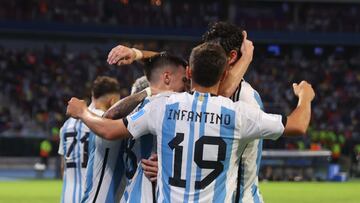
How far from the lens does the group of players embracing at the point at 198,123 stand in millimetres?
4125

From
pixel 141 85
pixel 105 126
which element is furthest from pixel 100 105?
pixel 105 126

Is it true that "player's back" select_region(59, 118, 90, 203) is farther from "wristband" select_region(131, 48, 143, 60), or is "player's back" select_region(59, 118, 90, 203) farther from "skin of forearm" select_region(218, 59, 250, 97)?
"skin of forearm" select_region(218, 59, 250, 97)

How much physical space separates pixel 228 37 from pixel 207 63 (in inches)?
20.8

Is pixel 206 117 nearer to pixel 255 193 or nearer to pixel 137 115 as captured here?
pixel 137 115

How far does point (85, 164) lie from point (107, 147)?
39.8 inches

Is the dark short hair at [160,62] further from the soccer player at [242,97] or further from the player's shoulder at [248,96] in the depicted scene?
the player's shoulder at [248,96]

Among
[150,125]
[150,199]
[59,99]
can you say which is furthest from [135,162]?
[59,99]

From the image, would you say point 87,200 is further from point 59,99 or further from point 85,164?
point 59,99

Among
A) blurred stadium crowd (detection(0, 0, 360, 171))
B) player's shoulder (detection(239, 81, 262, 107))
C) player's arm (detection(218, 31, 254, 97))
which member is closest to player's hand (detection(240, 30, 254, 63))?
player's arm (detection(218, 31, 254, 97))

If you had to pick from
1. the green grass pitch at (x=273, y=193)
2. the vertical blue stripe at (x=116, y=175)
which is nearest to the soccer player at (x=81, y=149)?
the vertical blue stripe at (x=116, y=175)

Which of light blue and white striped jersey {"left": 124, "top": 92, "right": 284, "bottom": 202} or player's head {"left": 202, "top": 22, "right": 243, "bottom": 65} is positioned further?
player's head {"left": 202, "top": 22, "right": 243, "bottom": 65}

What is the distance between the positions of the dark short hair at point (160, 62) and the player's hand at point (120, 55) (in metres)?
0.14

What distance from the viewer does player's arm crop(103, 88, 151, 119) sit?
15.5 ft

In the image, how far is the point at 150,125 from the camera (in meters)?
4.27
